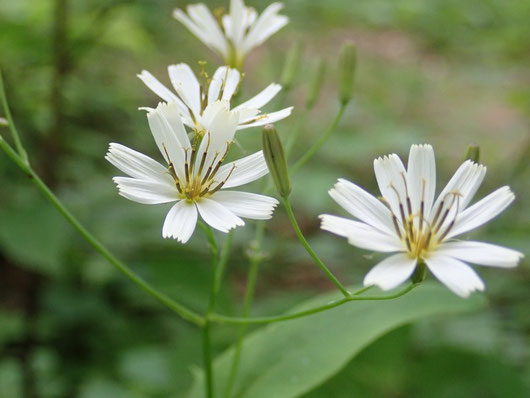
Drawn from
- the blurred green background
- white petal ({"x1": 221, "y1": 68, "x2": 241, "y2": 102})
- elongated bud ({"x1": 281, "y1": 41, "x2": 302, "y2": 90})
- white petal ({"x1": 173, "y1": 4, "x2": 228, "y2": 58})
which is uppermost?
white petal ({"x1": 173, "y1": 4, "x2": 228, "y2": 58})

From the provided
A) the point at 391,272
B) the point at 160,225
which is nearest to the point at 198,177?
the point at 391,272

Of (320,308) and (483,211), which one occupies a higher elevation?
(483,211)

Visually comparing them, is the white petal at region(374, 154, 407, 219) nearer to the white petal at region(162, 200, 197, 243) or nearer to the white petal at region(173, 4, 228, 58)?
the white petal at region(162, 200, 197, 243)

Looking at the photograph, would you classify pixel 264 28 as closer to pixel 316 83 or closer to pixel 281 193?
pixel 316 83

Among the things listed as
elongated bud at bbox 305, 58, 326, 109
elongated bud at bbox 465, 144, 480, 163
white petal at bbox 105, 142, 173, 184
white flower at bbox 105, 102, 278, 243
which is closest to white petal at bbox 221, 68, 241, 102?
white flower at bbox 105, 102, 278, 243

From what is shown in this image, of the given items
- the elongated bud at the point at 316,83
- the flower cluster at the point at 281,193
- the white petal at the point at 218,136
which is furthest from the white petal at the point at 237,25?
the white petal at the point at 218,136
